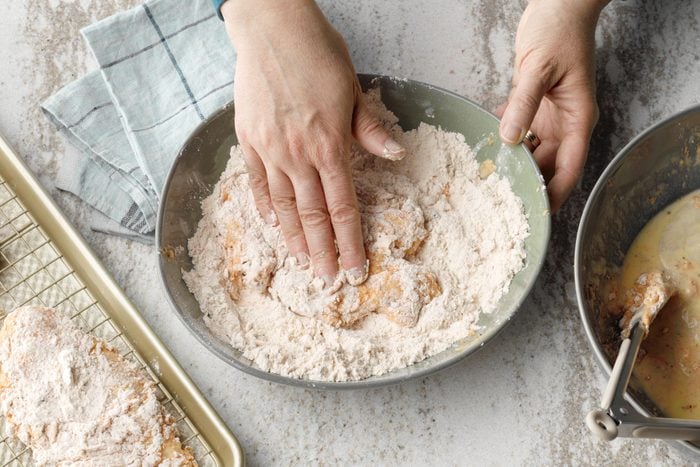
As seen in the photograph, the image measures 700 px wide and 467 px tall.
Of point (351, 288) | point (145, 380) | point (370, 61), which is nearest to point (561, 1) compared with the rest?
point (370, 61)

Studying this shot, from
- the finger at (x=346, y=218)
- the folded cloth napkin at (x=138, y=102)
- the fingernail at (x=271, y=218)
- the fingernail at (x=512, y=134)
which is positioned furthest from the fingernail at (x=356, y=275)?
the folded cloth napkin at (x=138, y=102)

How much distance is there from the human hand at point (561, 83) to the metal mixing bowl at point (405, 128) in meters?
0.06

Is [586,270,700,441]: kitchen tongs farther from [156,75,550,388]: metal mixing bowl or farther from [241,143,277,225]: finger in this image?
[241,143,277,225]: finger

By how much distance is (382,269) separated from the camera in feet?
4.04

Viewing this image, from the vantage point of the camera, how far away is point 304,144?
1.17m

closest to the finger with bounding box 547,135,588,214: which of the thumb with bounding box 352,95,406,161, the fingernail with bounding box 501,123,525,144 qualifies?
the fingernail with bounding box 501,123,525,144

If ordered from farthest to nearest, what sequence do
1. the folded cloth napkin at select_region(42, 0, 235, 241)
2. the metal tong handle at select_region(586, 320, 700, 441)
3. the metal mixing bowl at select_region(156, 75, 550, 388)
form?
the folded cloth napkin at select_region(42, 0, 235, 241), the metal mixing bowl at select_region(156, 75, 550, 388), the metal tong handle at select_region(586, 320, 700, 441)

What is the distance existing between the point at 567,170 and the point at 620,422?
0.49 meters

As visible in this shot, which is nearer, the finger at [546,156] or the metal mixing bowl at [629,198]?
the metal mixing bowl at [629,198]

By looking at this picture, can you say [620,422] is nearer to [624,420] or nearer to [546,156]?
[624,420]

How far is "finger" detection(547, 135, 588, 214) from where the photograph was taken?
4.11 ft

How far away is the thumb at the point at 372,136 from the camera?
1.19 metres

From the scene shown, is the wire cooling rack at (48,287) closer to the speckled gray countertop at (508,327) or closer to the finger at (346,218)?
the speckled gray countertop at (508,327)

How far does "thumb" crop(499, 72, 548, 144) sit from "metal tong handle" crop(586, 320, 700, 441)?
1.32 ft
